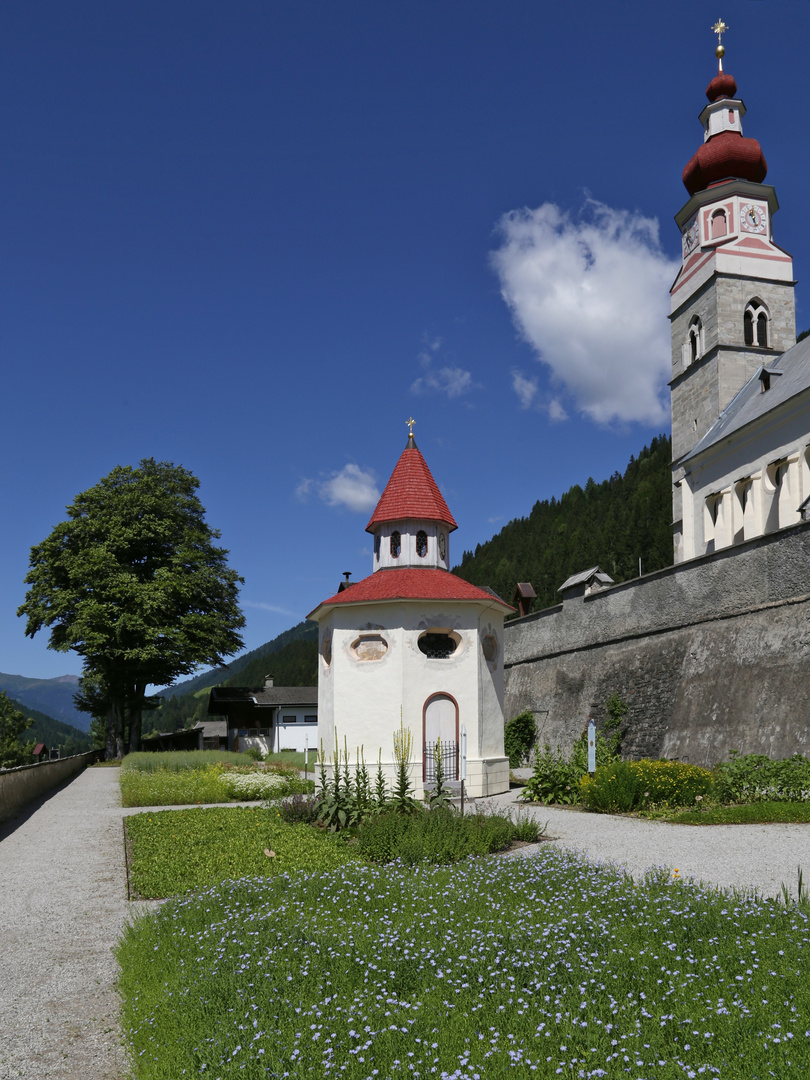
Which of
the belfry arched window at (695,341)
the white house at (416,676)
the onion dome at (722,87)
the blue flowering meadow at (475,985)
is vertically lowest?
the blue flowering meadow at (475,985)

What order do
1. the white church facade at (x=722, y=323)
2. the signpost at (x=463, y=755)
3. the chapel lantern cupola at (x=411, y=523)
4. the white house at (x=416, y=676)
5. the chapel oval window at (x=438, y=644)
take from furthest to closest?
the white church facade at (x=722, y=323)
the chapel lantern cupola at (x=411, y=523)
the chapel oval window at (x=438, y=644)
the white house at (x=416, y=676)
the signpost at (x=463, y=755)

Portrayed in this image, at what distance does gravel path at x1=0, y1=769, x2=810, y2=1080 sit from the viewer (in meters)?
4.98

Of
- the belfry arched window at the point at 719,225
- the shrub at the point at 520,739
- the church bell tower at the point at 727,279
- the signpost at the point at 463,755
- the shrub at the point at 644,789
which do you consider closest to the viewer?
the shrub at the point at 644,789

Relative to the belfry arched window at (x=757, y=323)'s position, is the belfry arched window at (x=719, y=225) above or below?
above

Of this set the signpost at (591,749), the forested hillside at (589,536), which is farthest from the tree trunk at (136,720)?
the forested hillside at (589,536)

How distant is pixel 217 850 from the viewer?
11.0 metres

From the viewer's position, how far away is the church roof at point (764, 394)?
28953 millimetres

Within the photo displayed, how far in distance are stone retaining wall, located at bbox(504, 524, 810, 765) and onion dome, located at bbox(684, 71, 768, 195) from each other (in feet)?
80.2

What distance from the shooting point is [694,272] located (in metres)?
39.6

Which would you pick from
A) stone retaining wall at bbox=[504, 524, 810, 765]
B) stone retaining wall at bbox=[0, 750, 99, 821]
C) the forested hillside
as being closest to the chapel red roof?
stone retaining wall at bbox=[504, 524, 810, 765]

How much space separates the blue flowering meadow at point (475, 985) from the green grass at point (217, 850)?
1909mm

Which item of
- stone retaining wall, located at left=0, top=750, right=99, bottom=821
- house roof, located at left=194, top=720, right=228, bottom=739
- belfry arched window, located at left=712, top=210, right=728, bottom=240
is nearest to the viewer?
stone retaining wall, located at left=0, top=750, right=99, bottom=821

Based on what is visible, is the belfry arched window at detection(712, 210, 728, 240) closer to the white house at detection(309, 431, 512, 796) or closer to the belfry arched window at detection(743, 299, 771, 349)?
the belfry arched window at detection(743, 299, 771, 349)

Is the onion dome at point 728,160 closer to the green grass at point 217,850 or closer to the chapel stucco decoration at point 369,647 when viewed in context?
the chapel stucco decoration at point 369,647
